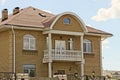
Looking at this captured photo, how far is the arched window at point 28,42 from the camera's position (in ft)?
125

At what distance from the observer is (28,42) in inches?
1513

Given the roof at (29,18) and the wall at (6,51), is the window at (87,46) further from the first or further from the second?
the wall at (6,51)

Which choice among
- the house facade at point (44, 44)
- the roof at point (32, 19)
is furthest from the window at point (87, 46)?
the roof at point (32, 19)

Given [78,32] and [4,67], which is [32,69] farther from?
[78,32]

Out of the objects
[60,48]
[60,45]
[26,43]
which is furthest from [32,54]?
[60,45]

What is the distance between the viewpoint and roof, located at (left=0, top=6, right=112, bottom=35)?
126 ft

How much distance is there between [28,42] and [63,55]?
3.74m

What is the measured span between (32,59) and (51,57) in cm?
196

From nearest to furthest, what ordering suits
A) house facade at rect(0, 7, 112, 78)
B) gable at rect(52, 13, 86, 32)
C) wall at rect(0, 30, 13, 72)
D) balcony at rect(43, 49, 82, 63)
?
wall at rect(0, 30, 13, 72), house facade at rect(0, 7, 112, 78), balcony at rect(43, 49, 82, 63), gable at rect(52, 13, 86, 32)

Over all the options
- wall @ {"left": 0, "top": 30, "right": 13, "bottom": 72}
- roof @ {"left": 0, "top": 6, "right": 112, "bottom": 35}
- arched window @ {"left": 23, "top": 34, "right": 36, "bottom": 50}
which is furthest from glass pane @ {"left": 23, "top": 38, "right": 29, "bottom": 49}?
wall @ {"left": 0, "top": 30, "right": 13, "bottom": 72}

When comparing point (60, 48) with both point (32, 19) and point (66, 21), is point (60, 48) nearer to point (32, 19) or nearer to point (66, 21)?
point (66, 21)

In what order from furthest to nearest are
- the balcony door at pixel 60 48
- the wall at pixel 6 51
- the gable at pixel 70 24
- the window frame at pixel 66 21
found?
the window frame at pixel 66 21 → the gable at pixel 70 24 → the balcony door at pixel 60 48 → the wall at pixel 6 51

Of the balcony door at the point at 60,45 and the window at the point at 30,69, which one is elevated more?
the balcony door at the point at 60,45

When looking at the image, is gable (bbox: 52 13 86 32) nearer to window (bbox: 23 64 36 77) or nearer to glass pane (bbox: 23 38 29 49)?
glass pane (bbox: 23 38 29 49)
